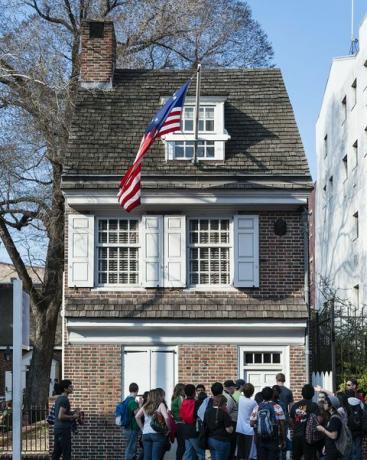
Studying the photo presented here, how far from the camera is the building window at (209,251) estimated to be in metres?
25.2

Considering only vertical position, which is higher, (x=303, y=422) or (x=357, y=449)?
(x=303, y=422)

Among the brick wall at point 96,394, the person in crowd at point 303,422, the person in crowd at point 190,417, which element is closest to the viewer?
the person in crowd at point 303,422

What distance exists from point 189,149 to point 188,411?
A: 349 inches

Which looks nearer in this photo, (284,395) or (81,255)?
(284,395)

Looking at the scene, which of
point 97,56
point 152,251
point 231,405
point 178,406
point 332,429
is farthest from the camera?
point 97,56

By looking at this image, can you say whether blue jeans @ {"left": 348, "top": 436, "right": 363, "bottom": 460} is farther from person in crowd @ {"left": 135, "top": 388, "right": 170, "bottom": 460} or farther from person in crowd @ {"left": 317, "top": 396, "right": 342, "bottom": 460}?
person in crowd @ {"left": 135, "top": 388, "right": 170, "bottom": 460}

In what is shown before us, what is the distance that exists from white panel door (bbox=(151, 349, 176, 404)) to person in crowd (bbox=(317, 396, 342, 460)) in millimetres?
8402

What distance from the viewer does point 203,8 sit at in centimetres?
4012

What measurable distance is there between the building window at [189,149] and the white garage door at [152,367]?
4.69 metres

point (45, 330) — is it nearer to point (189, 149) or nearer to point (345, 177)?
point (189, 149)

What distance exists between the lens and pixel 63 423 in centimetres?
1989

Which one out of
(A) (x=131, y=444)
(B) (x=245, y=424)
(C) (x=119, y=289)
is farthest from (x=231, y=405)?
(C) (x=119, y=289)

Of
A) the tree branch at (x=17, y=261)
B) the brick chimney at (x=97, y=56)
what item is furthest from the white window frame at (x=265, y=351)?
the tree branch at (x=17, y=261)

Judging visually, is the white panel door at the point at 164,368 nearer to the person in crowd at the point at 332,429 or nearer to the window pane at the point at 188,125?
the window pane at the point at 188,125
